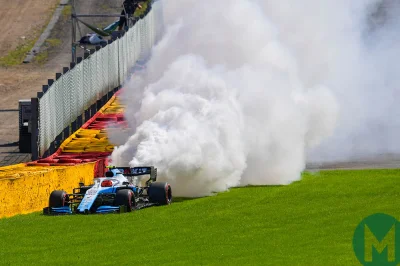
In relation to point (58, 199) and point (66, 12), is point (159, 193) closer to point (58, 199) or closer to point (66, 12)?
point (58, 199)

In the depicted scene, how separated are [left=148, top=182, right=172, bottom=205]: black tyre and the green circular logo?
539 centimetres

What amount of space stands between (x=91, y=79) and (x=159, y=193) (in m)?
17.0

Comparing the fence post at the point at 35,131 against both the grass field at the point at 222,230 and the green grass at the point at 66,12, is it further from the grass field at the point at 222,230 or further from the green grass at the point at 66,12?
the green grass at the point at 66,12

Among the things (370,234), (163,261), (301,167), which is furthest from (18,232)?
(301,167)

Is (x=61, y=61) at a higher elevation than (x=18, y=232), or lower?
higher

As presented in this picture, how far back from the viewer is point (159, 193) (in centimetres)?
2428

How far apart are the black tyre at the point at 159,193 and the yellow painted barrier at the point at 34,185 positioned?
9.35 feet

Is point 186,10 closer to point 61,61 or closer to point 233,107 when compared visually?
point 233,107

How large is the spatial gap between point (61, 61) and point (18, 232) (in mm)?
48068

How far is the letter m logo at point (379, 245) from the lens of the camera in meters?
17.1

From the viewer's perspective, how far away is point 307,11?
3641 centimetres

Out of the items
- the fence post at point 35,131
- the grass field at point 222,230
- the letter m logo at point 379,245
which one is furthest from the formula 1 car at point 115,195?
the fence post at point 35,131

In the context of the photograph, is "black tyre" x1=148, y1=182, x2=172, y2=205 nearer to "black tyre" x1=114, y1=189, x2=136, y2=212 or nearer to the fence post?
"black tyre" x1=114, y1=189, x2=136, y2=212

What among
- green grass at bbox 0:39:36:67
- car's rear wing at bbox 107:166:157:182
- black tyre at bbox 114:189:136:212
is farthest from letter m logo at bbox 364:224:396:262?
green grass at bbox 0:39:36:67
